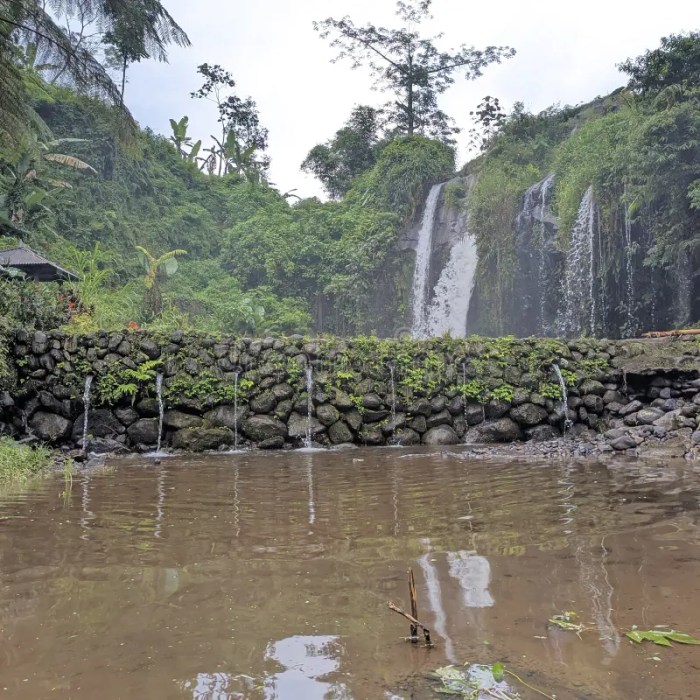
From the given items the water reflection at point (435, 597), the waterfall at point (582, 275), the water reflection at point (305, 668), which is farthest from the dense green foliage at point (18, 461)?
the waterfall at point (582, 275)

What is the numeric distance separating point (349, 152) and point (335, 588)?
1341 inches

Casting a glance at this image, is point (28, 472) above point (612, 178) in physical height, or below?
below

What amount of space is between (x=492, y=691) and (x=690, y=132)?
1711 cm

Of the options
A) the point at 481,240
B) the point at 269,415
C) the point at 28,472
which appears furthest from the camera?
the point at 481,240

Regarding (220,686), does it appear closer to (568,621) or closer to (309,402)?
(568,621)

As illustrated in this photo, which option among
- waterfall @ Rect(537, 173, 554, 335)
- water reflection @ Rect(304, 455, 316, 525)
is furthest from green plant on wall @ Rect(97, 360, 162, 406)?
waterfall @ Rect(537, 173, 554, 335)

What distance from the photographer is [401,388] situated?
1160 cm

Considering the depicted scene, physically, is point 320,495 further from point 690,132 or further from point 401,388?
point 690,132

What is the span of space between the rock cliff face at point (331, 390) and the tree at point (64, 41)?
4.77 meters

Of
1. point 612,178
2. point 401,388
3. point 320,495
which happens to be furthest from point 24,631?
point 612,178

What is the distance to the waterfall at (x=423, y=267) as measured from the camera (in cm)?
2486

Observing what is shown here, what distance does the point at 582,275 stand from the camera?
62.7ft

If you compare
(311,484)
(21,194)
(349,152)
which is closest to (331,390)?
(311,484)

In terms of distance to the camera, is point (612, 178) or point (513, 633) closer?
point (513, 633)
